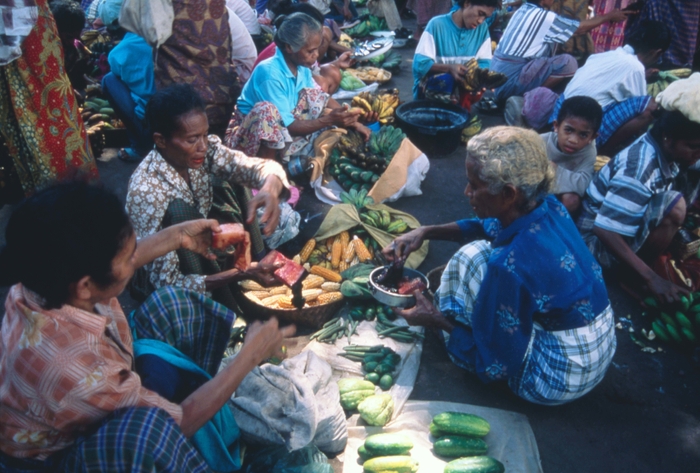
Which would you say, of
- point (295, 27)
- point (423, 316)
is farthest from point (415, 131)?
point (423, 316)

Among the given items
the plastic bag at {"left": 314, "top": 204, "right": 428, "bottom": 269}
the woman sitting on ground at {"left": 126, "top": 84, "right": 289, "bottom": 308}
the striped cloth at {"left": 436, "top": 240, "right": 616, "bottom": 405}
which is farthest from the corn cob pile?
the striped cloth at {"left": 436, "top": 240, "right": 616, "bottom": 405}

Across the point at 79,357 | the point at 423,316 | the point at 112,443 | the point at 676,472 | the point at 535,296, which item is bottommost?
the point at 676,472

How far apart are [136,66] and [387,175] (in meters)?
2.83

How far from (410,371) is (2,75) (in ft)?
12.2

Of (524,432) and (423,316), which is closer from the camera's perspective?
(524,432)

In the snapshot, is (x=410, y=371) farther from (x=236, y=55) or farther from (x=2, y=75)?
(x=236, y=55)

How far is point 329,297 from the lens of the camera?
3.83m

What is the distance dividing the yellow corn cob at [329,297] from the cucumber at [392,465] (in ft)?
4.32

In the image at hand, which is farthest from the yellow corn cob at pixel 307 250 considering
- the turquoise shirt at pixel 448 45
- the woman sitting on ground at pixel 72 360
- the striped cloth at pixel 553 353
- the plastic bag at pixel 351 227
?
the turquoise shirt at pixel 448 45

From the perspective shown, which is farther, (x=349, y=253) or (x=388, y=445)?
(x=349, y=253)

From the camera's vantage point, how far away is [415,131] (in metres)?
6.23

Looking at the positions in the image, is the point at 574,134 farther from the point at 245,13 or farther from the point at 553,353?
the point at 245,13

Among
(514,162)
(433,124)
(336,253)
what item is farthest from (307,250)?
(433,124)

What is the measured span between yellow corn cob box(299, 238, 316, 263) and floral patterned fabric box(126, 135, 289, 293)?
845mm
